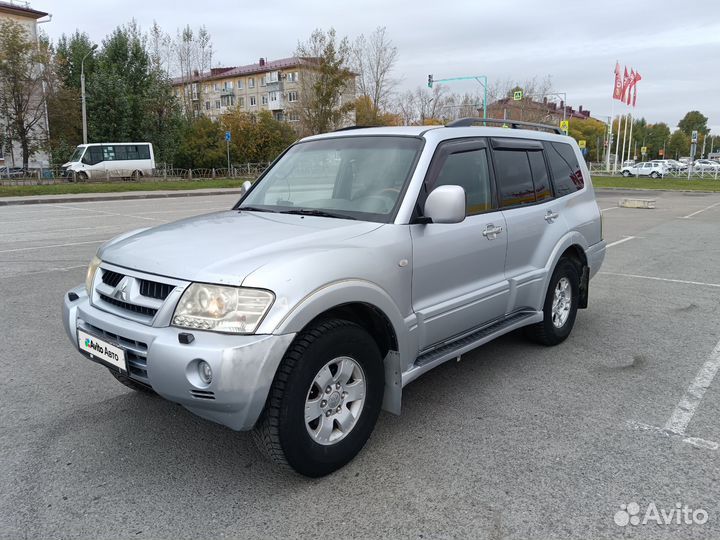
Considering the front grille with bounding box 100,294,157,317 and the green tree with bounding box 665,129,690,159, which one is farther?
the green tree with bounding box 665,129,690,159

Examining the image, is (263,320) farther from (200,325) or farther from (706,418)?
(706,418)

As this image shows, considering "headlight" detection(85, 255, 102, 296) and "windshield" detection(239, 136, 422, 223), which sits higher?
"windshield" detection(239, 136, 422, 223)

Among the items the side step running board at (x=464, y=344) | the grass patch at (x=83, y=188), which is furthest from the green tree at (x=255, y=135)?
the side step running board at (x=464, y=344)

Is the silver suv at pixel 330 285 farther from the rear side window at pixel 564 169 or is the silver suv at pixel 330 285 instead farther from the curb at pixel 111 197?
the curb at pixel 111 197

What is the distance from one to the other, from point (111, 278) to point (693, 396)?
3.92 m

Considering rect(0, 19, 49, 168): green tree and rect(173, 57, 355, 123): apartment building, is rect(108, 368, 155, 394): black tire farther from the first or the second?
rect(173, 57, 355, 123): apartment building

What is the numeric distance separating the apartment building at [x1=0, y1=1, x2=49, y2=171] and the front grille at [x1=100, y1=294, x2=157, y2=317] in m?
38.5

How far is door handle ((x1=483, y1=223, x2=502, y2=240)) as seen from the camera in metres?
4.02

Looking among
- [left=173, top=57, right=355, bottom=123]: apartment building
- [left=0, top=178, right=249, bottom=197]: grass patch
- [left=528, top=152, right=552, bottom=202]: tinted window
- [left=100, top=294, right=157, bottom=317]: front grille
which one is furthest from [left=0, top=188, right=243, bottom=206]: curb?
[left=173, top=57, right=355, bottom=123]: apartment building

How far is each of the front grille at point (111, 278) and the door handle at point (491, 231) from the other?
235 centimetres

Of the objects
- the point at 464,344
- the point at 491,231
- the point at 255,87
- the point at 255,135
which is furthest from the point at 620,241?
the point at 255,87

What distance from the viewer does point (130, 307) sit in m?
2.97

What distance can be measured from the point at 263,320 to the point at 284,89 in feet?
273

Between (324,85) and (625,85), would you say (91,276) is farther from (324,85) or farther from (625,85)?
(625,85)
